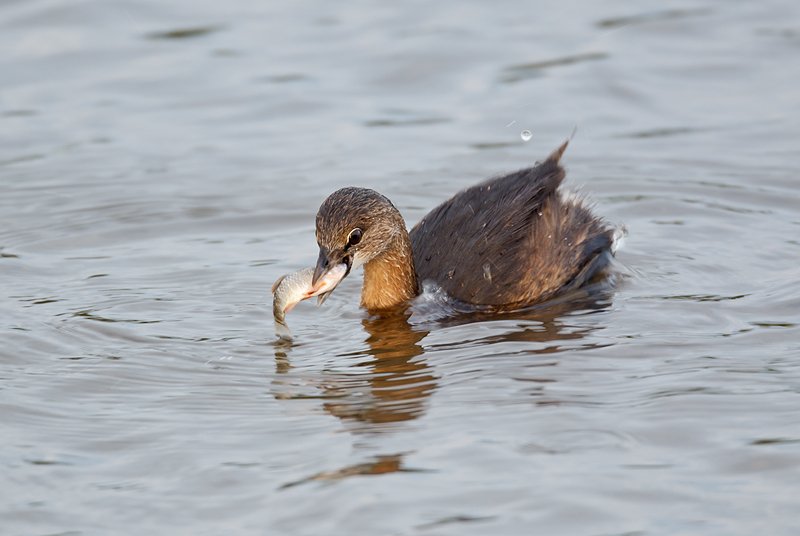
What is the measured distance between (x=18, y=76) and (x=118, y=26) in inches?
67.1

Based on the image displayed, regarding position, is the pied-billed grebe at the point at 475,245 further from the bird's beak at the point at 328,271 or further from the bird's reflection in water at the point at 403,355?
the bird's reflection in water at the point at 403,355

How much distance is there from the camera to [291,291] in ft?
26.0

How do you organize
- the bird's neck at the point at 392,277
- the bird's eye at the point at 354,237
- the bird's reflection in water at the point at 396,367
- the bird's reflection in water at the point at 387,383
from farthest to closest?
the bird's neck at the point at 392,277 < the bird's eye at the point at 354,237 < the bird's reflection in water at the point at 387,383 < the bird's reflection in water at the point at 396,367

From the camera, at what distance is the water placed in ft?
19.8

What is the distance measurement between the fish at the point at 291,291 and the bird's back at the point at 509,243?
0.94 meters

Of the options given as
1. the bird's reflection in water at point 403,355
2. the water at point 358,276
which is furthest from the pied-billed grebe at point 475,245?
the water at point 358,276

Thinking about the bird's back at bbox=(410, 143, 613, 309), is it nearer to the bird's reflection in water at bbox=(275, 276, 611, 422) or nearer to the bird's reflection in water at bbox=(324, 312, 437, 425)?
the bird's reflection in water at bbox=(275, 276, 611, 422)

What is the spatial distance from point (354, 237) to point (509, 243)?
100 cm

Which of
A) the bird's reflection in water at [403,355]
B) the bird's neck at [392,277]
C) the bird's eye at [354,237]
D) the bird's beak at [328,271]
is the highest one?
the bird's eye at [354,237]

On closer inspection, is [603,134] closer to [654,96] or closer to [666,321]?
[654,96]

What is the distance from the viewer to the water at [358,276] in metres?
6.03

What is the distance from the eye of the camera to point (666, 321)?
8164 mm

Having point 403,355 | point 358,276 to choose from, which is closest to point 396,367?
point 403,355

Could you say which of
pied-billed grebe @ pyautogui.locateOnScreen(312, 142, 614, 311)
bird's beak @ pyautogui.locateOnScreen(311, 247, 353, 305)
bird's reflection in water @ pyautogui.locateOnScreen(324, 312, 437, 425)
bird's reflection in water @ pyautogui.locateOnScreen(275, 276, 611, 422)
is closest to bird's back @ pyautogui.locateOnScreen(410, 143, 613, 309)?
pied-billed grebe @ pyautogui.locateOnScreen(312, 142, 614, 311)
